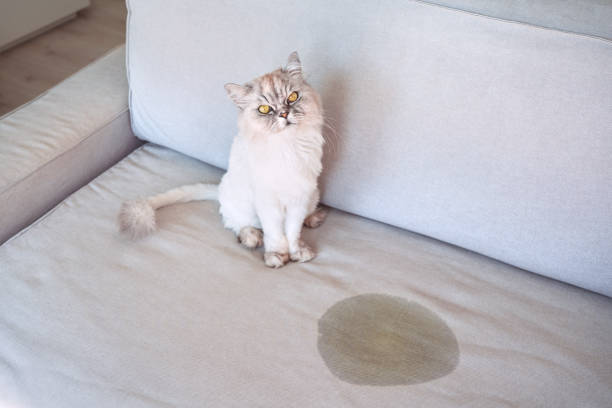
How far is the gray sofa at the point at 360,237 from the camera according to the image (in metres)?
1.08

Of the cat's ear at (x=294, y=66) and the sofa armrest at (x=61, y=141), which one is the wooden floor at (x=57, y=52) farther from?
the cat's ear at (x=294, y=66)

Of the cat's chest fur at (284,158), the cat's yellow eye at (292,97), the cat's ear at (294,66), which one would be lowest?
the cat's chest fur at (284,158)

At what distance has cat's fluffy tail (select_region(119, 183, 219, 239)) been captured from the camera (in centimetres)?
132

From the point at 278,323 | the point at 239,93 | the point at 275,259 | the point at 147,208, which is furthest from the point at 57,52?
the point at 278,323

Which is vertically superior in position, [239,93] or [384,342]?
[239,93]

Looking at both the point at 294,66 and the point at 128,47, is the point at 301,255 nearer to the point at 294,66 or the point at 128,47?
the point at 294,66

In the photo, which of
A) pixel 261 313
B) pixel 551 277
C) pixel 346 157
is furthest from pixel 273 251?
pixel 551 277

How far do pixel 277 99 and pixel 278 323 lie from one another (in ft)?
1.79

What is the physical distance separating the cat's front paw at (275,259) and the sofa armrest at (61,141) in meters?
0.68

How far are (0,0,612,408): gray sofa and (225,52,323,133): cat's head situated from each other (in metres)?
0.14

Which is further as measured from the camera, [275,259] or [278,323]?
[275,259]

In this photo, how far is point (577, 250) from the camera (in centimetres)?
122

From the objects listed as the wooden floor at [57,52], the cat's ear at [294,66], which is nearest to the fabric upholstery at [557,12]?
the cat's ear at [294,66]

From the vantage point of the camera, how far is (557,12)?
1.11 meters
